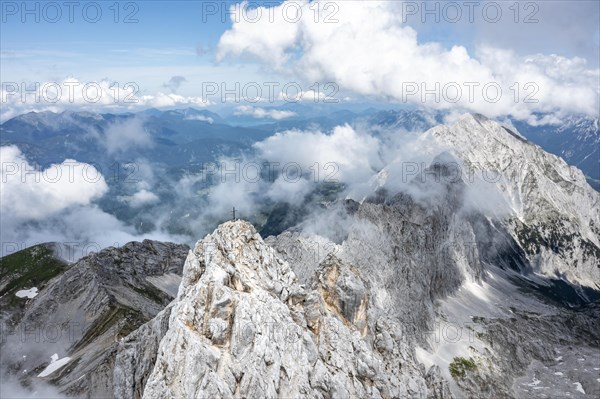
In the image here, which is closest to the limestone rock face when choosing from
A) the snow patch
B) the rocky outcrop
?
the rocky outcrop

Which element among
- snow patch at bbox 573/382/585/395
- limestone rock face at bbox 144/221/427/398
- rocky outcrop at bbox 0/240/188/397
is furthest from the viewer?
snow patch at bbox 573/382/585/395

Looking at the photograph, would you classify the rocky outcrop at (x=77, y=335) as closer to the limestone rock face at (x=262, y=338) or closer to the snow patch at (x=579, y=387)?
the limestone rock face at (x=262, y=338)

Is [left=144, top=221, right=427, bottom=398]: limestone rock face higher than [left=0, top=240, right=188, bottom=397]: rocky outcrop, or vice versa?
[left=144, top=221, right=427, bottom=398]: limestone rock face

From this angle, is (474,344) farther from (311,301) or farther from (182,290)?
(182,290)

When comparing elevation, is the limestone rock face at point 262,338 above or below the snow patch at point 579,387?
above

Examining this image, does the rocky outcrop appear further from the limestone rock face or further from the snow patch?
the snow patch

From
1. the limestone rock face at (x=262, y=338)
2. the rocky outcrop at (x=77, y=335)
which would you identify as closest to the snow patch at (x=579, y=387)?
the limestone rock face at (x=262, y=338)

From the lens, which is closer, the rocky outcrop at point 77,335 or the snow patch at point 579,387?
the rocky outcrop at point 77,335

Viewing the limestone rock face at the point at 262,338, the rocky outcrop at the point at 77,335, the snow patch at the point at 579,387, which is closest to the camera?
A: the limestone rock face at the point at 262,338

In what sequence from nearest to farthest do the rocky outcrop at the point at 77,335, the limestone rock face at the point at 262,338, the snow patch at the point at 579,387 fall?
the limestone rock face at the point at 262,338 < the rocky outcrop at the point at 77,335 < the snow patch at the point at 579,387
